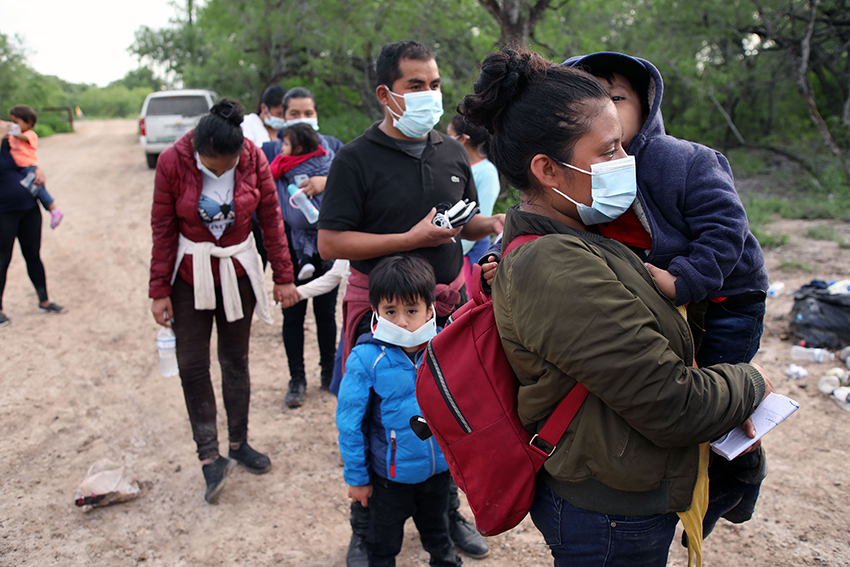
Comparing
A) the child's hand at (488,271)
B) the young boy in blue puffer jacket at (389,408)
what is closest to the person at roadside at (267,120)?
the young boy in blue puffer jacket at (389,408)

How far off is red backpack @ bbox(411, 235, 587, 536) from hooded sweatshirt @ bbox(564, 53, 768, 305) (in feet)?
1.19

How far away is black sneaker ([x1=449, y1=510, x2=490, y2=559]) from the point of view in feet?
9.54

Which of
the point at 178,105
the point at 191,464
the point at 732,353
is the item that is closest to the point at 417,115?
the point at 732,353

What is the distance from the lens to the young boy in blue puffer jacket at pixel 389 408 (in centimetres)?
247

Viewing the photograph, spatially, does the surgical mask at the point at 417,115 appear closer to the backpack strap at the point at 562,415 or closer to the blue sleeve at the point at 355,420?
the blue sleeve at the point at 355,420

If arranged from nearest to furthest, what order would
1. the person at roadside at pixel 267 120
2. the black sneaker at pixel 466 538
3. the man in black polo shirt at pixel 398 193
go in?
the man in black polo shirt at pixel 398 193 < the black sneaker at pixel 466 538 < the person at roadside at pixel 267 120

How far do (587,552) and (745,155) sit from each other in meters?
14.6

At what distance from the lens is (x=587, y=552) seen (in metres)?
1.40

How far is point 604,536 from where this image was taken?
1379mm

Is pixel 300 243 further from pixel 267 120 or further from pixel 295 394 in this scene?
pixel 267 120

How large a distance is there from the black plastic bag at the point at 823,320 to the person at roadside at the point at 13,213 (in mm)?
7304

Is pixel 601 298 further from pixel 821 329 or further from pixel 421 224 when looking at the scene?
pixel 821 329

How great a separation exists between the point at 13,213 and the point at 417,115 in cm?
510

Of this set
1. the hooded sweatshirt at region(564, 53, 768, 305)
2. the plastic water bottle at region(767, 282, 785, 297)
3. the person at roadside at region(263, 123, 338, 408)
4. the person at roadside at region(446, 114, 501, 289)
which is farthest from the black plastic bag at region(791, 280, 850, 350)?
the hooded sweatshirt at region(564, 53, 768, 305)
